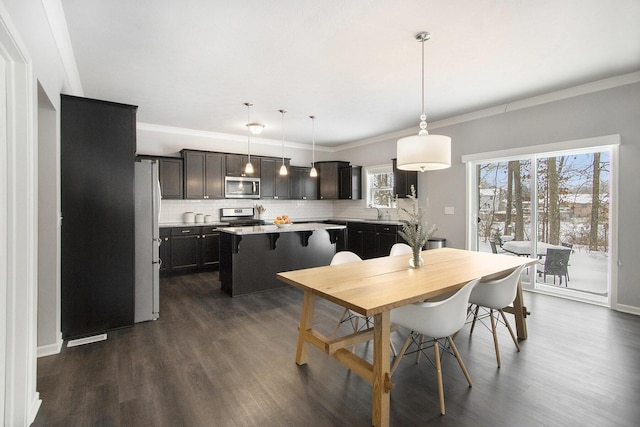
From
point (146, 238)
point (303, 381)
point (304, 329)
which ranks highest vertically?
point (146, 238)

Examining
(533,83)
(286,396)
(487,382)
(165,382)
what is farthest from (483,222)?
(165,382)

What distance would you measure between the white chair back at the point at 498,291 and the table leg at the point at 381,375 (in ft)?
3.81

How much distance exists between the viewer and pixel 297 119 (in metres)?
5.41

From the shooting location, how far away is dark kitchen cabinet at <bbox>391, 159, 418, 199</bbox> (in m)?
5.93

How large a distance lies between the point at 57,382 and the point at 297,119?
14.7 feet

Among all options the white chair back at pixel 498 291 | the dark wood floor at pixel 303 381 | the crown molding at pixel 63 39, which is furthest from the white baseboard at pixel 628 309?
the crown molding at pixel 63 39

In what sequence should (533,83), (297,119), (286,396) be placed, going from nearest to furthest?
(286,396)
(533,83)
(297,119)

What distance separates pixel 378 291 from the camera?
193 centimetres

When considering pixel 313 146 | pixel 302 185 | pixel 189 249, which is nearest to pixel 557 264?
pixel 302 185

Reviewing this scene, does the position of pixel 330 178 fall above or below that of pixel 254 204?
above

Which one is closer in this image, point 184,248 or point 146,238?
point 146,238

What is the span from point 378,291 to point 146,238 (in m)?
2.67

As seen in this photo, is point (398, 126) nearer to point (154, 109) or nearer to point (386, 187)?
point (386, 187)

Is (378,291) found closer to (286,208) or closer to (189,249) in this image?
(189,249)
